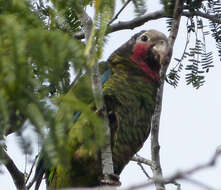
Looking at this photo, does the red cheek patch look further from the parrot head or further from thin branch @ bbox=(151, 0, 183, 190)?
thin branch @ bbox=(151, 0, 183, 190)

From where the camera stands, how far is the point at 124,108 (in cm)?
270

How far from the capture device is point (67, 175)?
108 inches

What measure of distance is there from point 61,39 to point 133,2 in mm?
319

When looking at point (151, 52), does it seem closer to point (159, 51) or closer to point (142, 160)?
point (159, 51)

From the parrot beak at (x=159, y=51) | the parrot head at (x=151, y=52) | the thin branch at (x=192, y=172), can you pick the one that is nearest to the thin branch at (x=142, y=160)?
the parrot head at (x=151, y=52)

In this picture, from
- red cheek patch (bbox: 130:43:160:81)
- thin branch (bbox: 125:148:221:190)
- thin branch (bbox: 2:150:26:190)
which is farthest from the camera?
red cheek patch (bbox: 130:43:160:81)

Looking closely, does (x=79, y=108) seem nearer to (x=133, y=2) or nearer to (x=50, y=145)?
(x=50, y=145)

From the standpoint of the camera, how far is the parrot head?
10.3 feet

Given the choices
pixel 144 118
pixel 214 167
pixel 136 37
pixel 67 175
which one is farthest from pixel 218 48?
pixel 214 167

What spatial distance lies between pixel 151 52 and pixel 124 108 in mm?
697

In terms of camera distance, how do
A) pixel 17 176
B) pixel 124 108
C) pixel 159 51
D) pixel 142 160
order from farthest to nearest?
pixel 159 51
pixel 142 160
pixel 124 108
pixel 17 176

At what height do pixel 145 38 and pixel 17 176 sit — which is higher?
pixel 145 38

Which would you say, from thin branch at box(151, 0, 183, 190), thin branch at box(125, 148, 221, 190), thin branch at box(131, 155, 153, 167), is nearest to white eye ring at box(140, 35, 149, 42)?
thin branch at box(151, 0, 183, 190)

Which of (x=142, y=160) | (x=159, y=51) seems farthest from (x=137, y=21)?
(x=142, y=160)
